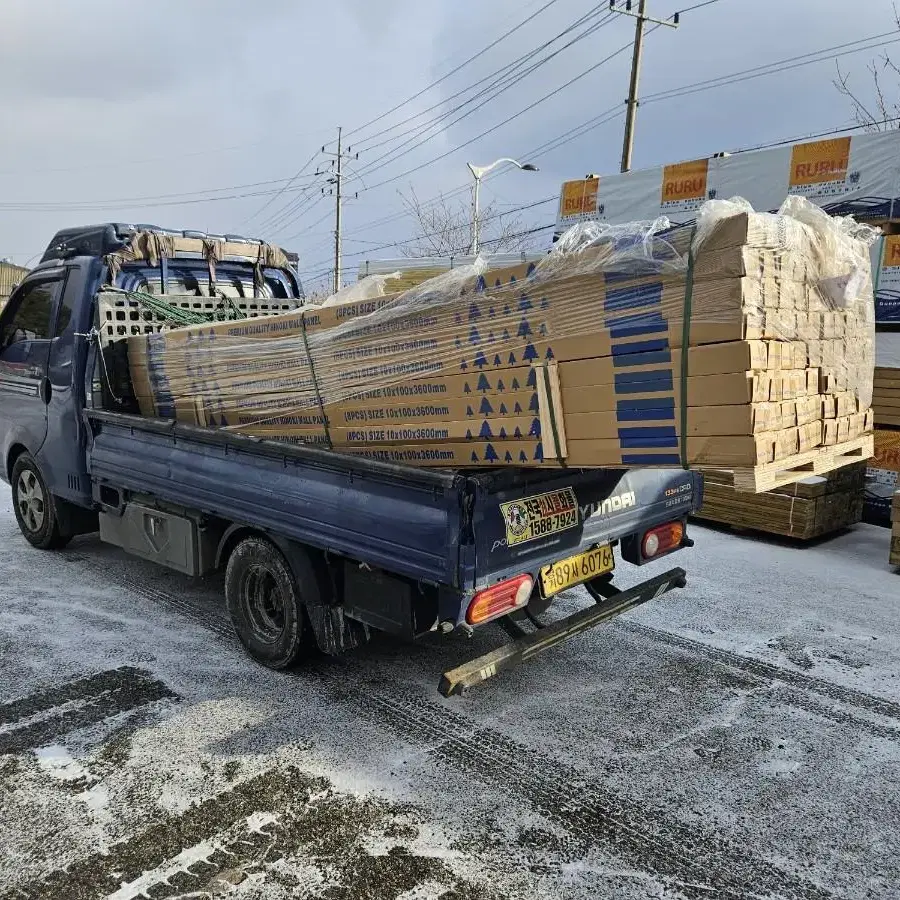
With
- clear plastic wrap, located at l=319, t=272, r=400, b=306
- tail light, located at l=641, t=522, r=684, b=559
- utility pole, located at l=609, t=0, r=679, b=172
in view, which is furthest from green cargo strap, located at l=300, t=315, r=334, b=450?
utility pole, located at l=609, t=0, r=679, b=172

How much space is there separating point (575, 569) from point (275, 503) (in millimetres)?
1504

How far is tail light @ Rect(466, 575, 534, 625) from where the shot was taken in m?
3.15

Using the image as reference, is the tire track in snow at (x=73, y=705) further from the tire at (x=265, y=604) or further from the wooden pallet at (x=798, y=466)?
the wooden pallet at (x=798, y=466)

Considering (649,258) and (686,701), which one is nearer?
(649,258)

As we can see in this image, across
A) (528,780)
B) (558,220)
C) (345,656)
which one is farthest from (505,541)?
(558,220)

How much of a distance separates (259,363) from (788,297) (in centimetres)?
254

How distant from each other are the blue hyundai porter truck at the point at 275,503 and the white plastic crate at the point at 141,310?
0.02 metres

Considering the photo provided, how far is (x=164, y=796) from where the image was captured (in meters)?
2.96

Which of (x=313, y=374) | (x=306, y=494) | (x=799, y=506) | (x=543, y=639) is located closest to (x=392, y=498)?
(x=306, y=494)

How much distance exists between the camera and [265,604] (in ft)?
13.8

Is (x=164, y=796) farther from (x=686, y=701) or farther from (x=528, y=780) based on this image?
(x=686, y=701)

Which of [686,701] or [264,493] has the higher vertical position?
[264,493]

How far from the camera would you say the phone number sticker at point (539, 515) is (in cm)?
323

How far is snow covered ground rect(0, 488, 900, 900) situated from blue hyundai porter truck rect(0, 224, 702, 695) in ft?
1.27
